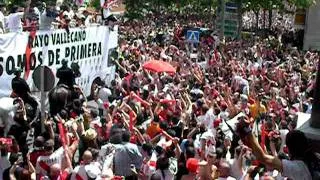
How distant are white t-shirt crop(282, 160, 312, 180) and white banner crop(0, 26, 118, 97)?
967 cm

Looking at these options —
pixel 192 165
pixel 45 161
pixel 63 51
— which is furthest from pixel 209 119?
pixel 63 51

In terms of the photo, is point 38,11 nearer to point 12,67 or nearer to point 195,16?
point 12,67

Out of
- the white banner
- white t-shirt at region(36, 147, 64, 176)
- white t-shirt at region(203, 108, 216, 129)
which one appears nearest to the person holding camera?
white t-shirt at region(36, 147, 64, 176)

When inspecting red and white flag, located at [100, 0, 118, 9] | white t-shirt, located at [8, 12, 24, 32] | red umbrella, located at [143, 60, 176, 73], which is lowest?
red umbrella, located at [143, 60, 176, 73]

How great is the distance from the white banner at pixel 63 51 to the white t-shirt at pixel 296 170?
9.67 metres

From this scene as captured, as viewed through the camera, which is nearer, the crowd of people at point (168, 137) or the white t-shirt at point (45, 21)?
the crowd of people at point (168, 137)

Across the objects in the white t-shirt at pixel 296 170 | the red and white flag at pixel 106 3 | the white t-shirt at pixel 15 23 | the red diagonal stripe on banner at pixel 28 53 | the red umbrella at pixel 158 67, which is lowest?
the red umbrella at pixel 158 67

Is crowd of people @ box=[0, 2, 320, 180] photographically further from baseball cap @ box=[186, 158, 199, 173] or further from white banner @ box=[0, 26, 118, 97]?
white banner @ box=[0, 26, 118, 97]

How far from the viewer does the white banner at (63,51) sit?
43.2ft

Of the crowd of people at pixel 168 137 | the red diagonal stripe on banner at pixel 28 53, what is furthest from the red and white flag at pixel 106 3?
the red diagonal stripe on banner at pixel 28 53

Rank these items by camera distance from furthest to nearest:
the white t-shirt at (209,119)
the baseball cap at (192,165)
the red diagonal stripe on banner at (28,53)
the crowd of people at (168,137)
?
the red diagonal stripe on banner at (28,53), the white t-shirt at (209,119), the baseball cap at (192,165), the crowd of people at (168,137)

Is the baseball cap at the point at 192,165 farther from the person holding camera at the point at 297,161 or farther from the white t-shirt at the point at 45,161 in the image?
the person holding camera at the point at 297,161

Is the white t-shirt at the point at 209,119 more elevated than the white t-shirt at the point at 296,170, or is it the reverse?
the white t-shirt at the point at 296,170

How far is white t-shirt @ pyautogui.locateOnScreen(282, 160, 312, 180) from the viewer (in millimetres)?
4000
